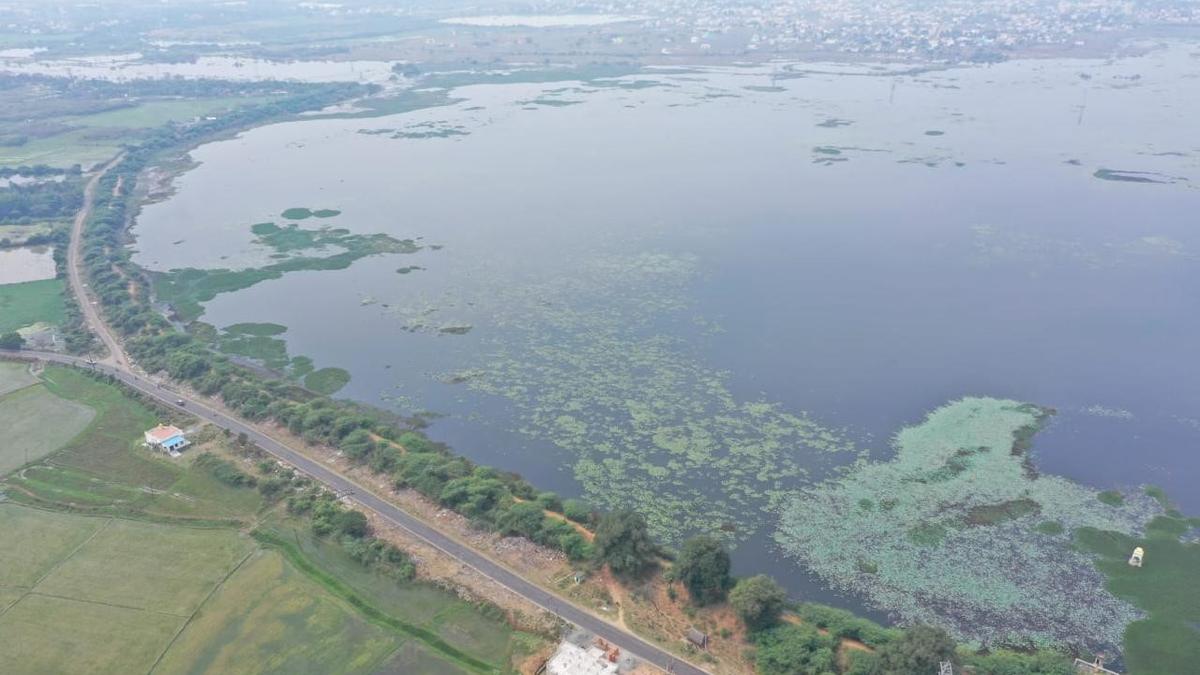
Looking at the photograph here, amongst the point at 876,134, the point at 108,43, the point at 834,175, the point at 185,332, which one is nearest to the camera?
the point at 185,332

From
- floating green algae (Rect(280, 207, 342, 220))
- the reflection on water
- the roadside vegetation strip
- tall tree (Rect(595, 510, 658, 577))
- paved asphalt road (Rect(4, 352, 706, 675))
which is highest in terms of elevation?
the reflection on water

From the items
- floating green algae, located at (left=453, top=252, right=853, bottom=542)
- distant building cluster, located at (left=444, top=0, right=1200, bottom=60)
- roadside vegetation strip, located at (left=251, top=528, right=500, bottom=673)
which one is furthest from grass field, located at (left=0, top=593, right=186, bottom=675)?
distant building cluster, located at (left=444, top=0, right=1200, bottom=60)

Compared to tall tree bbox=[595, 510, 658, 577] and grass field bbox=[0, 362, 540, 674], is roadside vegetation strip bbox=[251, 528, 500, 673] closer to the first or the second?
grass field bbox=[0, 362, 540, 674]

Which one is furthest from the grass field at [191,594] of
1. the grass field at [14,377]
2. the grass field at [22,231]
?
the grass field at [22,231]

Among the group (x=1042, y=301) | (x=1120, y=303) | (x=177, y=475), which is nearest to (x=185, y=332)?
(x=177, y=475)

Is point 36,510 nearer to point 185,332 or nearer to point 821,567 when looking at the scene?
point 185,332

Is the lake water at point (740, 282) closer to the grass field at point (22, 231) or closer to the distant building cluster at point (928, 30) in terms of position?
the grass field at point (22, 231)

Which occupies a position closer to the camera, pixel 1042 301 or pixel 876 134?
pixel 1042 301
